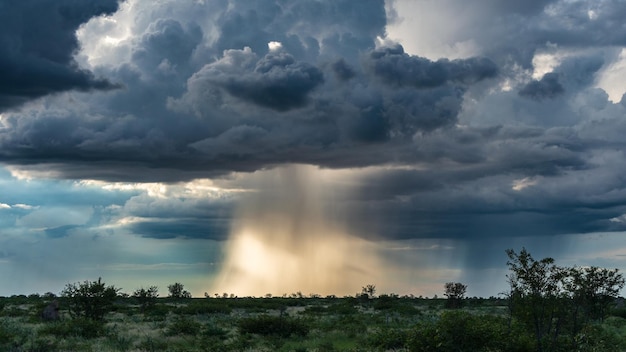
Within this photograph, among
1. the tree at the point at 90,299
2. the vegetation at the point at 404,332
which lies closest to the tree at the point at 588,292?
the vegetation at the point at 404,332

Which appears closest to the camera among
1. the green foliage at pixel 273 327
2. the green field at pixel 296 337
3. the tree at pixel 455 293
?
the green field at pixel 296 337

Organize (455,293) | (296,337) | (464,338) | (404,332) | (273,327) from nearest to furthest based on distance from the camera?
(464,338) → (404,332) → (296,337) → (273,327) → (455,293)

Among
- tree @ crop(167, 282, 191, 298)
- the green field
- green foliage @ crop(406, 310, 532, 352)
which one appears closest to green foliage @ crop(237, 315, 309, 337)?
the green field

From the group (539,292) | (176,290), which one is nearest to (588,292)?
(539,292)

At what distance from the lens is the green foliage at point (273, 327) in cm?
3981

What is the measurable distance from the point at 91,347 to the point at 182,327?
945 centimetres

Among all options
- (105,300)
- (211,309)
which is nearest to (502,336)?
(105,300)

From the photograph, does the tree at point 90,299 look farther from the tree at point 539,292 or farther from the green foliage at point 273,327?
the tree at point 539,292

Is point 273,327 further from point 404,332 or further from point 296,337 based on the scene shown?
point 404,332

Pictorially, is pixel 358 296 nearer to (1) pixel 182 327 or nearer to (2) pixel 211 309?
(2) pixel 211 309

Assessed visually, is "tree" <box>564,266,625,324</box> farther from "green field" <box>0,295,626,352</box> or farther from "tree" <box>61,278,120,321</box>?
"tree" <box>61,278,120,321</box>

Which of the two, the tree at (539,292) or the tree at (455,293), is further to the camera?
the tree at (455,293)

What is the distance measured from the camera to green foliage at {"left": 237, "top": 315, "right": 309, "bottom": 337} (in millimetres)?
39812

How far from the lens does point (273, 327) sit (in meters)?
40.2
